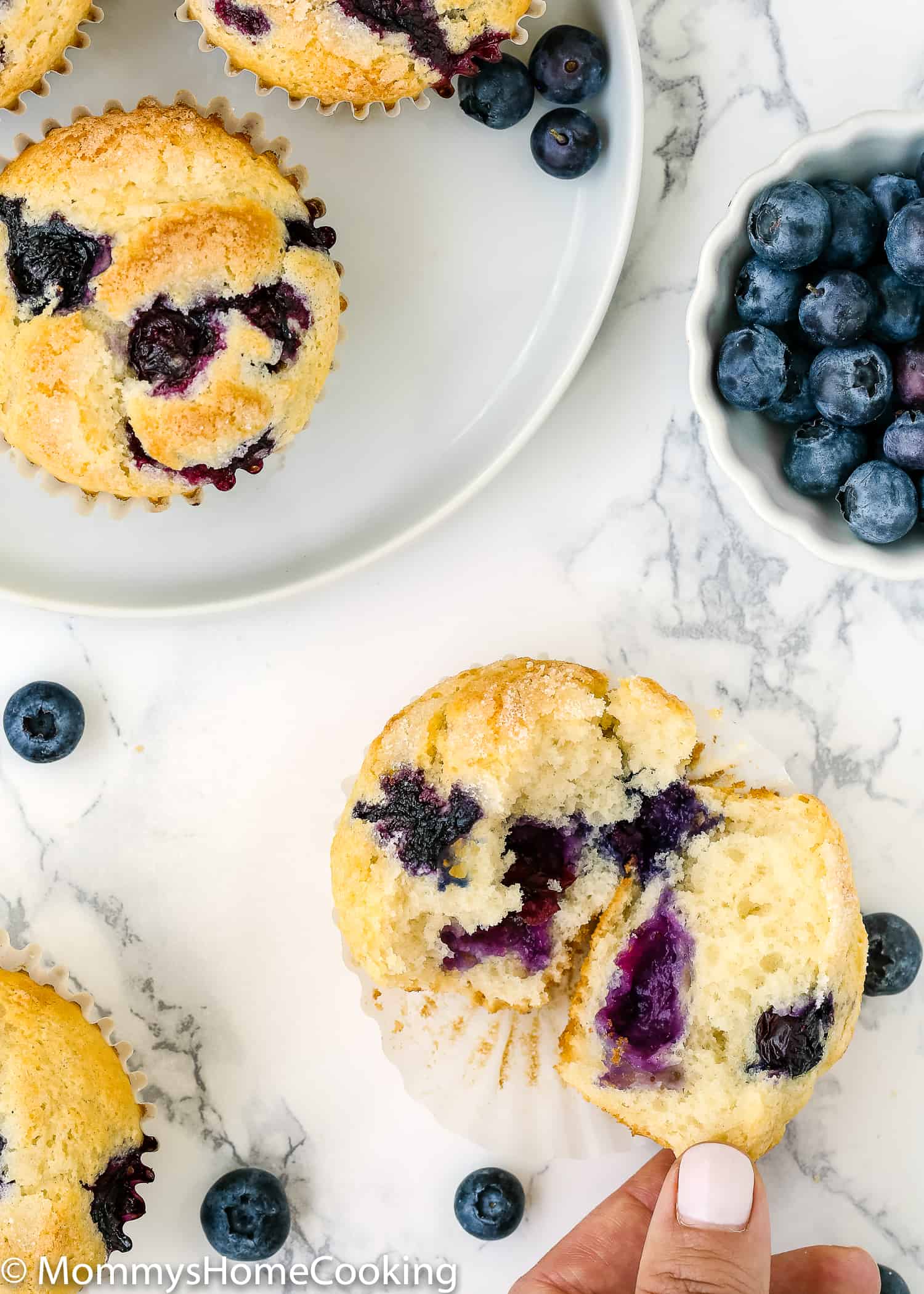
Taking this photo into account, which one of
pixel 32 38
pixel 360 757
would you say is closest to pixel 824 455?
pixel 360 757

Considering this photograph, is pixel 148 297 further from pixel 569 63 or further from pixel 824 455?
pixel 824 455

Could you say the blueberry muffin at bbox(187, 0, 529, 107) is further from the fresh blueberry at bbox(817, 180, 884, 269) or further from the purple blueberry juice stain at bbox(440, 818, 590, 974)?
the purple blueberry juice stain at bbox(440, 818, 590, 974)

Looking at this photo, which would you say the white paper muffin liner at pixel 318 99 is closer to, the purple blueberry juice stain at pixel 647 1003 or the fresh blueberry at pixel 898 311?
the fresh blueberry at pixel 898 311

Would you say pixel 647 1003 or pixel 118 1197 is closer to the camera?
pixel 647 1003

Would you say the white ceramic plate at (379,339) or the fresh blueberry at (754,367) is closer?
the fresh blueberry at (754,367)

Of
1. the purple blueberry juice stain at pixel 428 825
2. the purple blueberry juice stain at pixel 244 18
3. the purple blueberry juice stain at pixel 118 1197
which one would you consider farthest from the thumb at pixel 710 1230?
the purple blueberry juice stain at pixel 244 18

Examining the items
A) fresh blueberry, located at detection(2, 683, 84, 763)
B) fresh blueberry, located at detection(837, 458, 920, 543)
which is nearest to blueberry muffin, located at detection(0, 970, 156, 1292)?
fresh blueberry, located at detection(2, 683, 84, 763)

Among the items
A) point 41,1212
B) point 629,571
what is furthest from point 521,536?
point 41,1212
